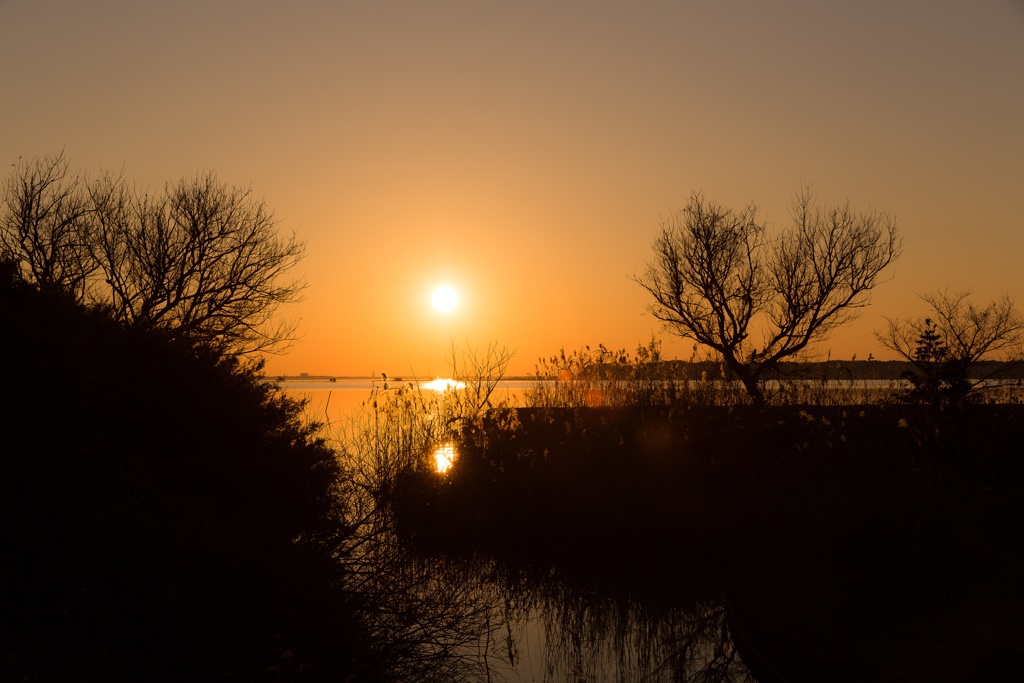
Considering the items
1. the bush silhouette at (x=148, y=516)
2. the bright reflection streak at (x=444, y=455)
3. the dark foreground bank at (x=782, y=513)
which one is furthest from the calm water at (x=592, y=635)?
the bright reflection streak at (x=444, y=455)

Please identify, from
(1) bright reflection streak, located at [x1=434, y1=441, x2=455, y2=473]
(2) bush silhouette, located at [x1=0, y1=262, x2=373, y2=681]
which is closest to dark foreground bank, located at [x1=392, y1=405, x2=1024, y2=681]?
(1) bright reflection streak, located at [x1=434, y1=441, x2=455, y2=473]

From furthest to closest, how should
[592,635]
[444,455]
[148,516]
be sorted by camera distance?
[444,455] < [592,635] < [148,516]

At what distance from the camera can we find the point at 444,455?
1269 cm

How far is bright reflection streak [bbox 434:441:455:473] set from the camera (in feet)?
41.4

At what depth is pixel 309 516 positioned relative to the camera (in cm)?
766

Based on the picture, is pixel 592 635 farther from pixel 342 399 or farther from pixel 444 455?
pixel 342 399

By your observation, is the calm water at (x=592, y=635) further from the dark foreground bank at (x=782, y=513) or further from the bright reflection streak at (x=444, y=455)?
the bright reflection streak at (x=444, y=455)

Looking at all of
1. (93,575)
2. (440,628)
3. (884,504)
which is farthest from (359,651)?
(884,504)

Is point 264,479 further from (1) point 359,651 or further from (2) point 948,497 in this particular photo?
(2) point 948,497

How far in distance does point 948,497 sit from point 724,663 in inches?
226

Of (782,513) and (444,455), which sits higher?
(444,455)

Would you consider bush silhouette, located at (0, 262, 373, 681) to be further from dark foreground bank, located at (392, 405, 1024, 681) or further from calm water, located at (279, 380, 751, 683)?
dark foreground bank, located at (392, 405, 1024, 681)

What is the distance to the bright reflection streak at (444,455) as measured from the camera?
12.6 m

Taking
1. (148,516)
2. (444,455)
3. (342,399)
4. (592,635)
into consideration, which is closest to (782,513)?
(592,635)
